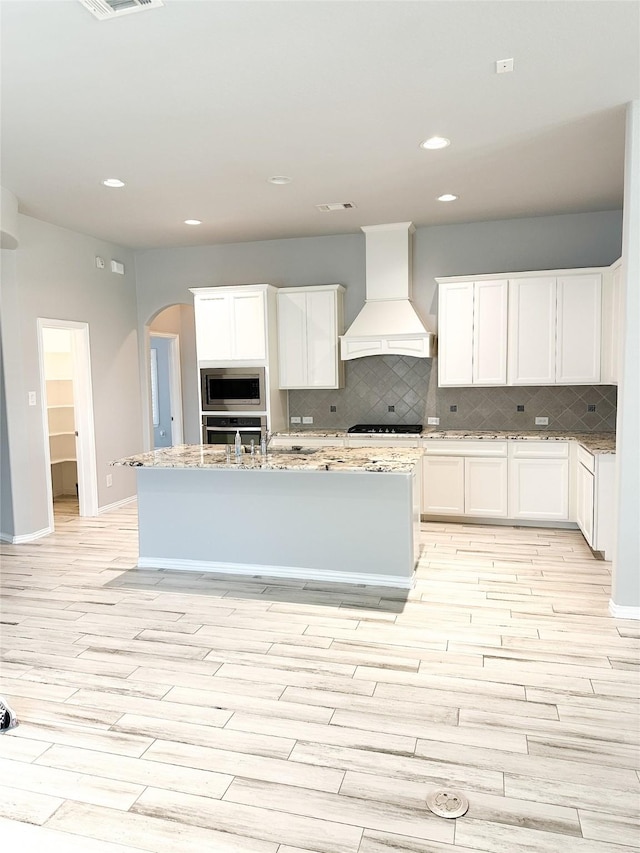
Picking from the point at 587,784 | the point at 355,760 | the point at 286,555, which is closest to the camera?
the point at 587,784

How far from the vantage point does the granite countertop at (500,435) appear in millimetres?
5357

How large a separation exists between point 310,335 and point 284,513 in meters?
2.57

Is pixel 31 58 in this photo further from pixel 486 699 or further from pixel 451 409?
pixel 451 409

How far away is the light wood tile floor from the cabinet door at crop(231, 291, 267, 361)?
268cm

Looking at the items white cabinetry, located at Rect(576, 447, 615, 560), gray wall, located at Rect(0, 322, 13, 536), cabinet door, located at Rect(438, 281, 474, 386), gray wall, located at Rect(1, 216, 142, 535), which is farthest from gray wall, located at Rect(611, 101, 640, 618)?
gray wall, located at Rect(0, 322, 13, 536)

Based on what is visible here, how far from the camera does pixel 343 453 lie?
4516 millimetres

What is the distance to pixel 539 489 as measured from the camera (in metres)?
5.61

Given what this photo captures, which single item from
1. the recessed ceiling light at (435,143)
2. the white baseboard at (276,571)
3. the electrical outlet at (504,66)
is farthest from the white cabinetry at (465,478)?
the electrical outlet at (504,66)

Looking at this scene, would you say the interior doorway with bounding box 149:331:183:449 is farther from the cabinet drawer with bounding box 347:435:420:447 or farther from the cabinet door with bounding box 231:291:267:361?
the cabinet drawer with bounding box 347:435:420:447

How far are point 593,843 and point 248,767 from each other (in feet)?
4.11

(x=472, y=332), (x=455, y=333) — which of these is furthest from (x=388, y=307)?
(x=472, y=332)

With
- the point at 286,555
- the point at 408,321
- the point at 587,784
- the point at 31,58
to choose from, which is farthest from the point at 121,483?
the point at 587,784

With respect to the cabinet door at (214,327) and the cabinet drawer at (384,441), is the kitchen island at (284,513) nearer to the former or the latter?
the cabinet drawer at (384,441)

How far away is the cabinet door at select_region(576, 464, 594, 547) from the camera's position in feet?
15.8
